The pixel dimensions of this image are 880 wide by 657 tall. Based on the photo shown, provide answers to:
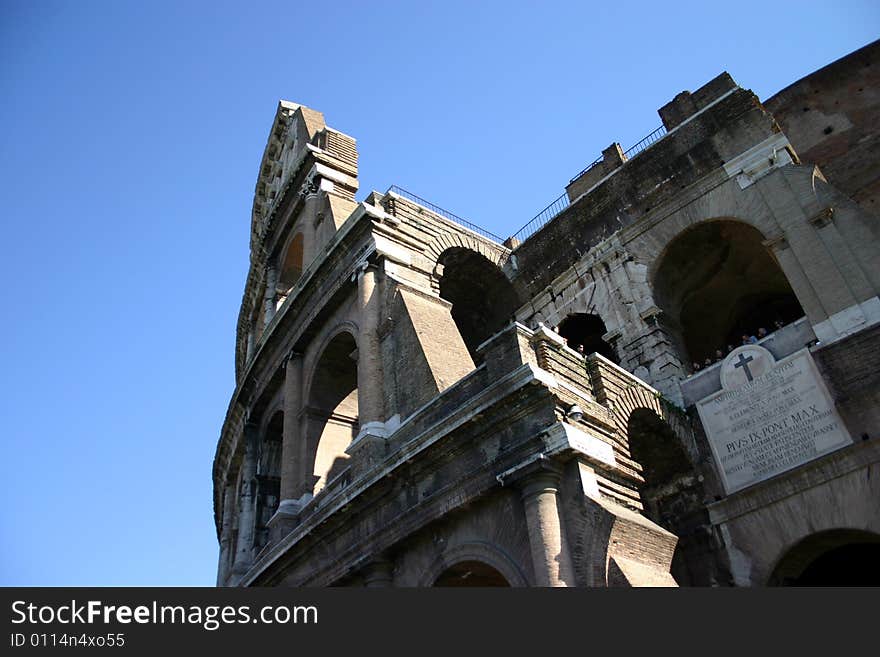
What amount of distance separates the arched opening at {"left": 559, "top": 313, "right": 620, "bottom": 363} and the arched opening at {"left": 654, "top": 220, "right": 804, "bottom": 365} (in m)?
1.53

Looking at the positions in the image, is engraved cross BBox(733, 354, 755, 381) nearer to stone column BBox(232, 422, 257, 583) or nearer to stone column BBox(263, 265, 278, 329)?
stone column BBox(232, 422, 257, 583)

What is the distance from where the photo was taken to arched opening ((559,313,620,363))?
13969 millimetres

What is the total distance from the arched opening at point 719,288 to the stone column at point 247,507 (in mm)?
10028

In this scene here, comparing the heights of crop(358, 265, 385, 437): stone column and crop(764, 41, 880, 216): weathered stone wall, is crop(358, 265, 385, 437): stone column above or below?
below

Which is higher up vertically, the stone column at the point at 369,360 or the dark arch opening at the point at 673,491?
the stone column at the point at 369,360

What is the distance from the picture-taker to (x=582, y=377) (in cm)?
937

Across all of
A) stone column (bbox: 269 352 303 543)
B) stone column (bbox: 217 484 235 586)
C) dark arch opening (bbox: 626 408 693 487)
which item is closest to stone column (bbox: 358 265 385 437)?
stone column (bbox: 269 352 303 543)

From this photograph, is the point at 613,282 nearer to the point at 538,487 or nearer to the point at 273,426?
the point at 538,487

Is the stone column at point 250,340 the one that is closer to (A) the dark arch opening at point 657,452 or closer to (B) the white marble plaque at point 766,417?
(A) the dark arch opening at point 657,452

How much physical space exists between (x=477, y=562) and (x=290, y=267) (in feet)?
44.8

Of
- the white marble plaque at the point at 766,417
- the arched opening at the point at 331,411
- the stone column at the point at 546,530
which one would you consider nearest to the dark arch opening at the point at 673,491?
the white marble plaque at the point at 766,417

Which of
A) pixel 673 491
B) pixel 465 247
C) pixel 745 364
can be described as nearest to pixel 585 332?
pixel 465 247

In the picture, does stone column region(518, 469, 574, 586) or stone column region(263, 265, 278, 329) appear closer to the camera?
stone column region(518, 469, 574, 586)

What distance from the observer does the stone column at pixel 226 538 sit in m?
17.9
